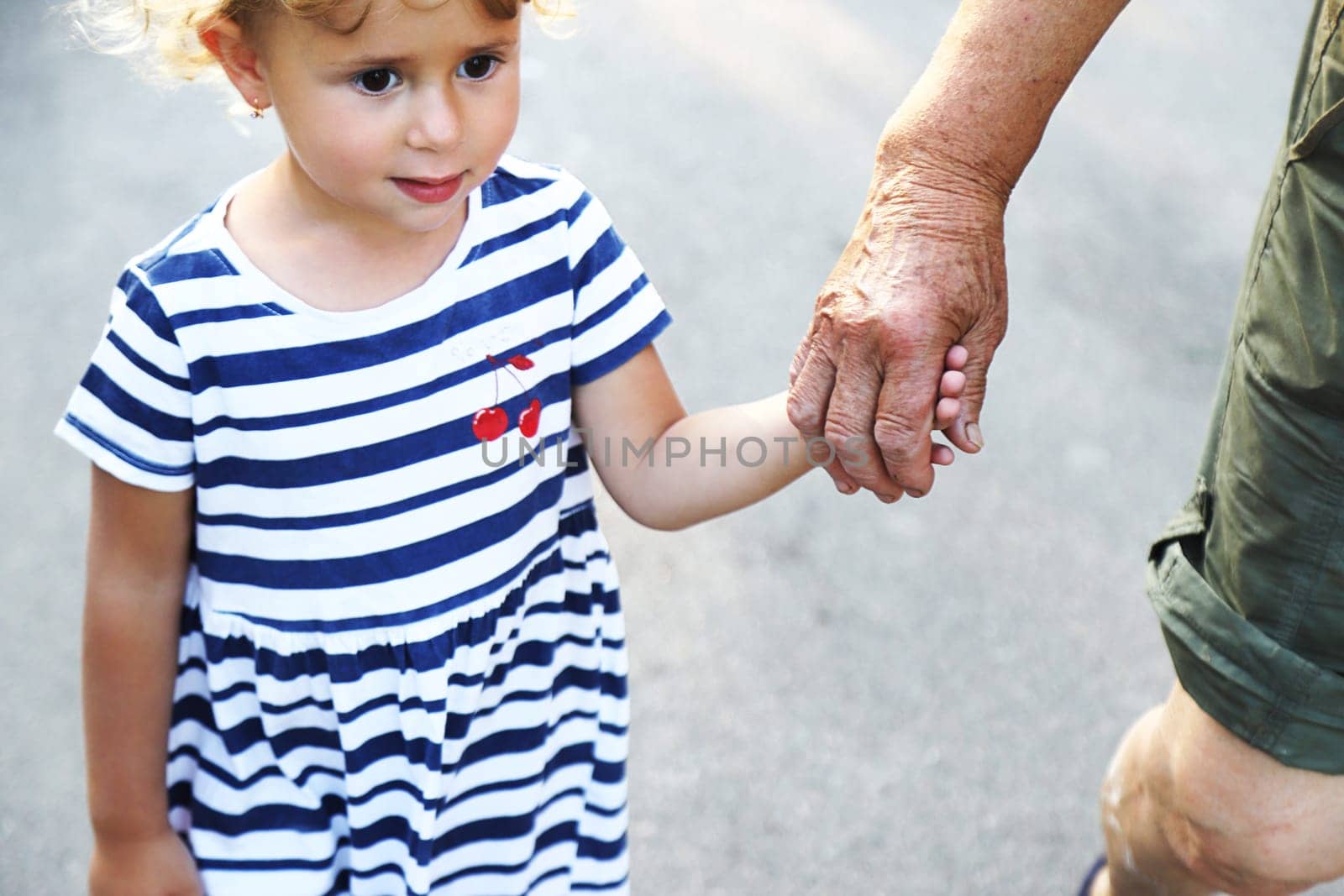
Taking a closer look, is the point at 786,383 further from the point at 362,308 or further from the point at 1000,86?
the point at 362,308

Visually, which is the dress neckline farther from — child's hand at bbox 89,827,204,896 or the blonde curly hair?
child's hand at bbox 89,827,204,896

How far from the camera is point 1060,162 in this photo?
12.0 feet

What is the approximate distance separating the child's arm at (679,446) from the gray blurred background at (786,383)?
0.87m

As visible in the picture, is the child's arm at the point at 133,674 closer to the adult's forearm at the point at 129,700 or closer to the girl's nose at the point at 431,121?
the adult's forearm at the point at 129,700

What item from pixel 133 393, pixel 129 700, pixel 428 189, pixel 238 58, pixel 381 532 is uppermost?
pixel 238 58

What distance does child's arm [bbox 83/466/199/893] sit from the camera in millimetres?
1223

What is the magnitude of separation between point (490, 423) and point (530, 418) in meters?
0.04

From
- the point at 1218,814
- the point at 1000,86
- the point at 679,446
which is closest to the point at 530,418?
the point at 679,446

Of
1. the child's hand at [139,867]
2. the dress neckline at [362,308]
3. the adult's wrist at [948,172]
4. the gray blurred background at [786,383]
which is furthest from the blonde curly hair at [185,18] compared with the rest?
the gray blurred background at [786,383]

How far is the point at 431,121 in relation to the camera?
3.55 ft

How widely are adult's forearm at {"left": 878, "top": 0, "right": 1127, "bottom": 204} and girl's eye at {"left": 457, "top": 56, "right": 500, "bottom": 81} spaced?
1.45 ft

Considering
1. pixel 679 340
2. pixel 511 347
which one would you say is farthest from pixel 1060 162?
pixel 511 347

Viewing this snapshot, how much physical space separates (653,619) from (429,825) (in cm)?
109

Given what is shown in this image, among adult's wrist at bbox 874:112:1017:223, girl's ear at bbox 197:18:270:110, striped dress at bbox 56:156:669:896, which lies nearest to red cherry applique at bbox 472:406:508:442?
striped dress at bbox 56:156:669:896
